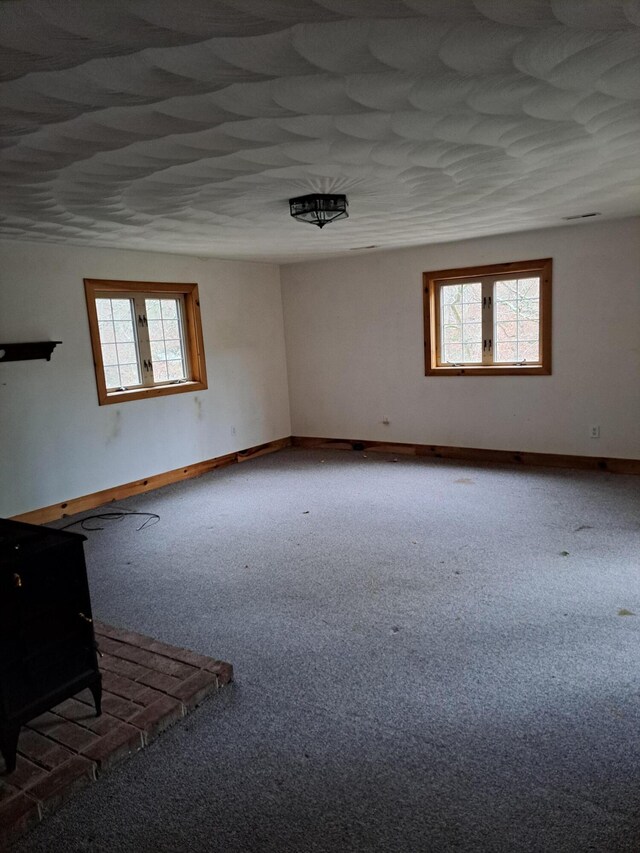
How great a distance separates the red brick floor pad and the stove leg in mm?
31

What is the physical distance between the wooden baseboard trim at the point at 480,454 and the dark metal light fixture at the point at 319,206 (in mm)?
3313

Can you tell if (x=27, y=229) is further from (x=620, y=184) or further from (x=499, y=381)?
(x=499, y=381)

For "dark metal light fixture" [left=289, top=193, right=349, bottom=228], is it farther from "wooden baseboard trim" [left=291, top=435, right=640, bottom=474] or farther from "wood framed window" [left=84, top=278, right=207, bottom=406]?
"wooden baseboard trim" [left=291, top=435, right=640, bottom=474]

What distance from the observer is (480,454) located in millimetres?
6309

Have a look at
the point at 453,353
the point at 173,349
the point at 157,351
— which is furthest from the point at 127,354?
the point at 453,353

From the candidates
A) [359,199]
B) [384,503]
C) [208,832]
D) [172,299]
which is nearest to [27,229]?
[172,299]

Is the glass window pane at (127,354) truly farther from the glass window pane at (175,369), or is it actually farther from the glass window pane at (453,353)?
the glass window pane at (453,353)

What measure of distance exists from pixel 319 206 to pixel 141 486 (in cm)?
323

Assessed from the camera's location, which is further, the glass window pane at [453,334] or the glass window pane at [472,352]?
the glass window pane at [453,334]

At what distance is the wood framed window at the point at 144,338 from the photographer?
531 cm

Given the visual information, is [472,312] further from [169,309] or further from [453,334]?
[169,309]

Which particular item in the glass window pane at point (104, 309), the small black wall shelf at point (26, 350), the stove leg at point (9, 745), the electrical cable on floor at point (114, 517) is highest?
the glass window pane at point (104, 309)

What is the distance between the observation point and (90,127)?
232 centimetres

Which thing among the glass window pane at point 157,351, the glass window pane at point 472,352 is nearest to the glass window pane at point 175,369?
the glass window pane at point 157,351
